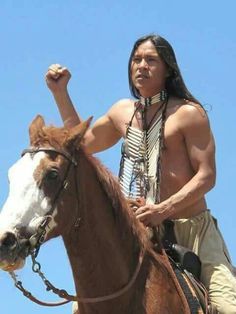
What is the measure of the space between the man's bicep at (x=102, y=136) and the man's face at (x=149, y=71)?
0.67 metres

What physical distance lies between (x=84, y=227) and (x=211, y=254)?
1.86m

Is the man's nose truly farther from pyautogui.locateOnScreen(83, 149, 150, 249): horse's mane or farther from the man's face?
pyautogui.locateOnScreen(83, 149, 150, 249): horse's mane

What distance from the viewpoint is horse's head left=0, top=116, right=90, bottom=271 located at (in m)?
7.87

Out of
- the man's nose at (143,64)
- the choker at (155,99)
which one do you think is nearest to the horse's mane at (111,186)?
the choker at (155,99)

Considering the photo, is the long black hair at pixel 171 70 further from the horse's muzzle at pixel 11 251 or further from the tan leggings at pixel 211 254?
the horse's muzzle at pixel 11 251

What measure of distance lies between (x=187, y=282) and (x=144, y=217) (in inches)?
Answer: 30.7

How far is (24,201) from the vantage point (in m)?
8.02

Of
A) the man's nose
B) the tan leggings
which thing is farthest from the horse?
the man's nose

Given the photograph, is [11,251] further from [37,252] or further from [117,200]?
[117,200]

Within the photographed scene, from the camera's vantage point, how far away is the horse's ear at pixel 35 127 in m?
8.65

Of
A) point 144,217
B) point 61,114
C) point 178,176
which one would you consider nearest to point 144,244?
point 144,217

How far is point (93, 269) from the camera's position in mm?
8547

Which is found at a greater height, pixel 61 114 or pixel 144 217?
pixel 61 114

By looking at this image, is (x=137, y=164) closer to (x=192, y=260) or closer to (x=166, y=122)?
(x=166, y=122)
